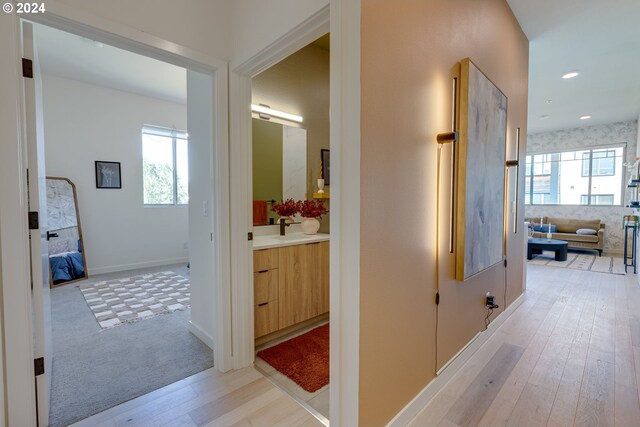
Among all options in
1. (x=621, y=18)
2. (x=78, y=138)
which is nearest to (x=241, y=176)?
(x=621, y=18)

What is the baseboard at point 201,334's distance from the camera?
2.36 m

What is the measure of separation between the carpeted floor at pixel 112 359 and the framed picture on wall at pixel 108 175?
2334mm

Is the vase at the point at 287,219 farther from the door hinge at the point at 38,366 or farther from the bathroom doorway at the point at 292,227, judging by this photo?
the door hinge at the point at 38,366

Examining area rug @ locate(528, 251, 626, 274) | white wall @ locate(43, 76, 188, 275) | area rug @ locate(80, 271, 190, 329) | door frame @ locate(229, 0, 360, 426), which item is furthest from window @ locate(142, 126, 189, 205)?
area rug @ locate(528, 251, 626, 274)

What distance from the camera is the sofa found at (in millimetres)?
6270

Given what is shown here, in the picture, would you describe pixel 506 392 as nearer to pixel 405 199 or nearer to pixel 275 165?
pixel 405 199

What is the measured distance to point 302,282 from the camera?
2.59 m

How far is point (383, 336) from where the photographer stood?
Answer: 1.40m

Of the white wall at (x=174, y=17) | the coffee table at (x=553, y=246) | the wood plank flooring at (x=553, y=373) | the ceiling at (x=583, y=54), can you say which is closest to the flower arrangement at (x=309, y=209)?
the white wall at (x=174, y=17)

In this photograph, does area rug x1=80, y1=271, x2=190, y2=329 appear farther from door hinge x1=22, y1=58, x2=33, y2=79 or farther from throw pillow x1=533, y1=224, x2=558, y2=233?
throw pillow x1=533, y1=224, x2=558, y2=233

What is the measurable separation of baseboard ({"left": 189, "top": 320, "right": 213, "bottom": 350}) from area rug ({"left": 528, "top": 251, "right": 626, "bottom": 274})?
577 cm

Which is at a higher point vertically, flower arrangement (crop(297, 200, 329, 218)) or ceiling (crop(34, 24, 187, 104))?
ceiling (crop(34, 24, 187, 104))

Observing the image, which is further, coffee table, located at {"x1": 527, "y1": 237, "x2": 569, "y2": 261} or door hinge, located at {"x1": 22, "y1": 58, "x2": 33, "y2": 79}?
coffee table, located at {"x1": 527, "y1": 237, "x2": 569, "y2": 261}

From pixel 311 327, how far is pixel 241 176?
1614mm
